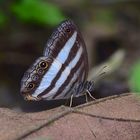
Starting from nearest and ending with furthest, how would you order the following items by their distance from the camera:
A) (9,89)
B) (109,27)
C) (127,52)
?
(9,89), (127,52), (109,27)

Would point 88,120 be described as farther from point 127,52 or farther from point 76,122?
point 127,52

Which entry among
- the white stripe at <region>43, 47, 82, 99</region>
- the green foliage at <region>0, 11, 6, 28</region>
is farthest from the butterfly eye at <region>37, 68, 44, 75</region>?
the green foliage at <region>0, 11, 6, 28</region>

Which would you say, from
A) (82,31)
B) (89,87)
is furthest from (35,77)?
(82,31)

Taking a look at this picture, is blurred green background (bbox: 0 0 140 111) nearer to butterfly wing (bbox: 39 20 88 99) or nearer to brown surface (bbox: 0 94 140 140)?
butterfly wing (bbox: 39 20 88 99)

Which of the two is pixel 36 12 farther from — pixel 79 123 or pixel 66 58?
pixel 79 123

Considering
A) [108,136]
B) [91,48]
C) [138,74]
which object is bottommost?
[108,136]

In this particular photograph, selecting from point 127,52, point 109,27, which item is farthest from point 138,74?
point 109,27
